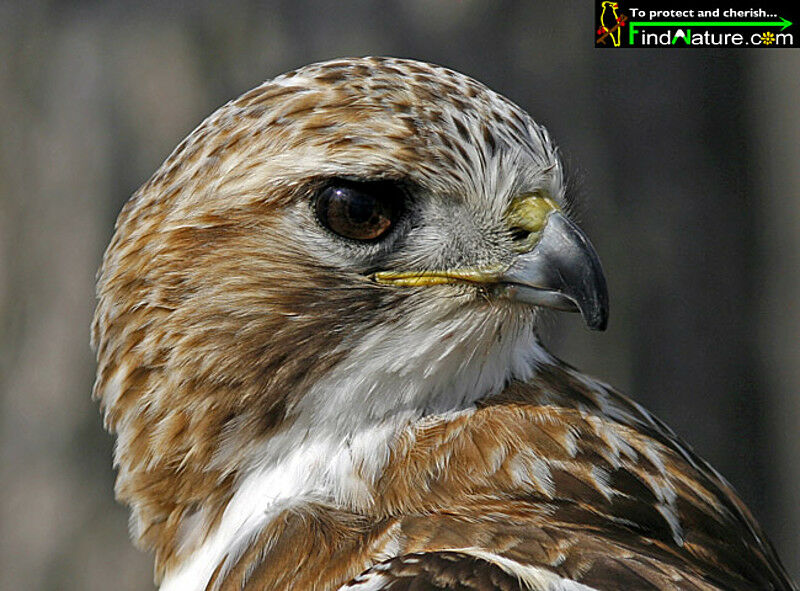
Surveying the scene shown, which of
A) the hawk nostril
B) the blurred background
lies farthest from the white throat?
the blurred background

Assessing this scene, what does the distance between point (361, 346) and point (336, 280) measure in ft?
0.46

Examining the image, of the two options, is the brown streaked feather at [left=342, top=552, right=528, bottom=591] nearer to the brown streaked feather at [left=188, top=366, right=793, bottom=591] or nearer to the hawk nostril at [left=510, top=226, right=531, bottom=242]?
the brown streaked feather at [left=188, top=366, right=793, bottom=591]

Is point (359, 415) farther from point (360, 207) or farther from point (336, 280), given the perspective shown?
point (360, 207)

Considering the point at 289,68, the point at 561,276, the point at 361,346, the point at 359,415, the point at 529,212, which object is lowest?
the point at 359,415

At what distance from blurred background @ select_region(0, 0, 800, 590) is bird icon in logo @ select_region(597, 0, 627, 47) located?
2.2 inches

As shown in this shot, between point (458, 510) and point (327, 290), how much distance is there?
1.67 ft

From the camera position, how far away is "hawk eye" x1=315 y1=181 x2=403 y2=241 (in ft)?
7.30

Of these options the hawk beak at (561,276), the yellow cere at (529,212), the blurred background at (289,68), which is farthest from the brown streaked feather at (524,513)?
the blurred background at (289,68)

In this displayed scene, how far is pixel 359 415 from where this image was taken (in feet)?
7.53

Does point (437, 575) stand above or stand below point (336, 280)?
below

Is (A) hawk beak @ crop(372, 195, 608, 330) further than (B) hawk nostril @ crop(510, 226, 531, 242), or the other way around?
(B) hawk nostril @ crop(510, 226, 531, 242)

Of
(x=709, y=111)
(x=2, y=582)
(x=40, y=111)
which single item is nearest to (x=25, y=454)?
(x=2, y=582)

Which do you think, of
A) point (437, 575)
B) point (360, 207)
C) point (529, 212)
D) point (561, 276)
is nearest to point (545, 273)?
point (561, 276)

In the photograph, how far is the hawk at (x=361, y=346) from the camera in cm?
220
